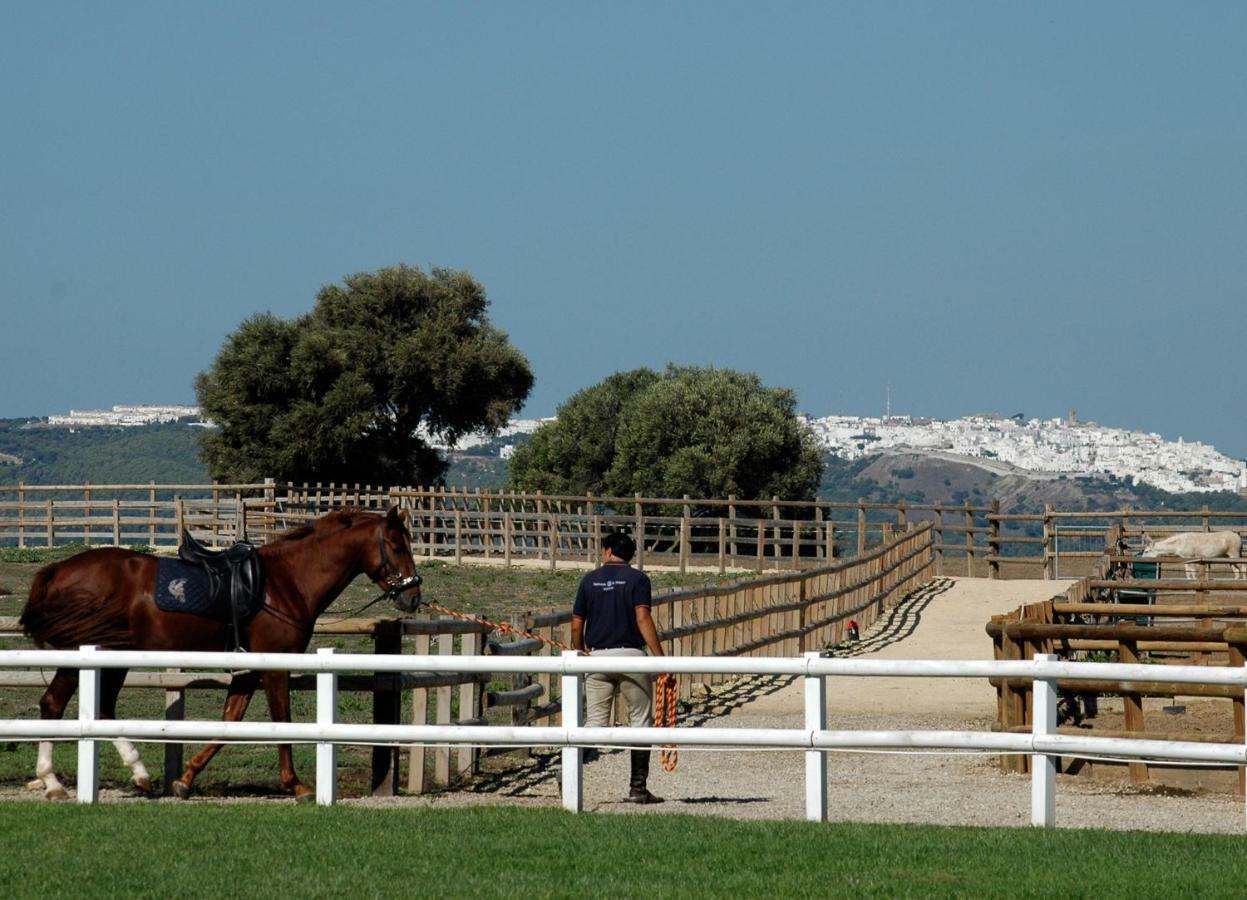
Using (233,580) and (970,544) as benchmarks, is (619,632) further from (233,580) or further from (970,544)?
(970,544)

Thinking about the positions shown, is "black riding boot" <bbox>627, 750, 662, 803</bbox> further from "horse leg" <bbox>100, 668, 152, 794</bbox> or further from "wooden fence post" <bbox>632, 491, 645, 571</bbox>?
"wooden fence post" <bbox>632, 491, 645, 571</bbox>

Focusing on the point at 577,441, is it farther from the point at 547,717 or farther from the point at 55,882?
the point at 55,882

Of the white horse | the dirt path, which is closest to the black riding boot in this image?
the dirt path

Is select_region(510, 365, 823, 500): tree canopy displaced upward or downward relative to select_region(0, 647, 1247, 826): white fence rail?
upward

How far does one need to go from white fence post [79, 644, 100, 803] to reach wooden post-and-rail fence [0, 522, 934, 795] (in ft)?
3.78

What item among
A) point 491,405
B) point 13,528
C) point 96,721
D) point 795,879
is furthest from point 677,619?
point 491,405

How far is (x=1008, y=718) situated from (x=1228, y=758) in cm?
445

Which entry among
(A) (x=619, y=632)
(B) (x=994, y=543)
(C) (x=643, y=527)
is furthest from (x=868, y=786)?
(B) (x=994, y=543)

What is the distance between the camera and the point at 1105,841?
9.55 meters

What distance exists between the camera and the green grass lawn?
830cm

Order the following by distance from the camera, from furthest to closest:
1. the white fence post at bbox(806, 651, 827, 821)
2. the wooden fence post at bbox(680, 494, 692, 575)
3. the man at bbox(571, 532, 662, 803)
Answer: the wooden fence post at bbox(680, 494, 692, 575)
the man at bbox(571, 532, 662, 803)
the white fence post at bbox(806, 651, 827, 821)

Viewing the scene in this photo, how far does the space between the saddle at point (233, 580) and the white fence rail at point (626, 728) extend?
3.42 feet

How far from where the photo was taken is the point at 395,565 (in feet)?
42.4

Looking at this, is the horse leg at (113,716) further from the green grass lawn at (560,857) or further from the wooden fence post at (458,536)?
the wooden fence post at (458,536)
